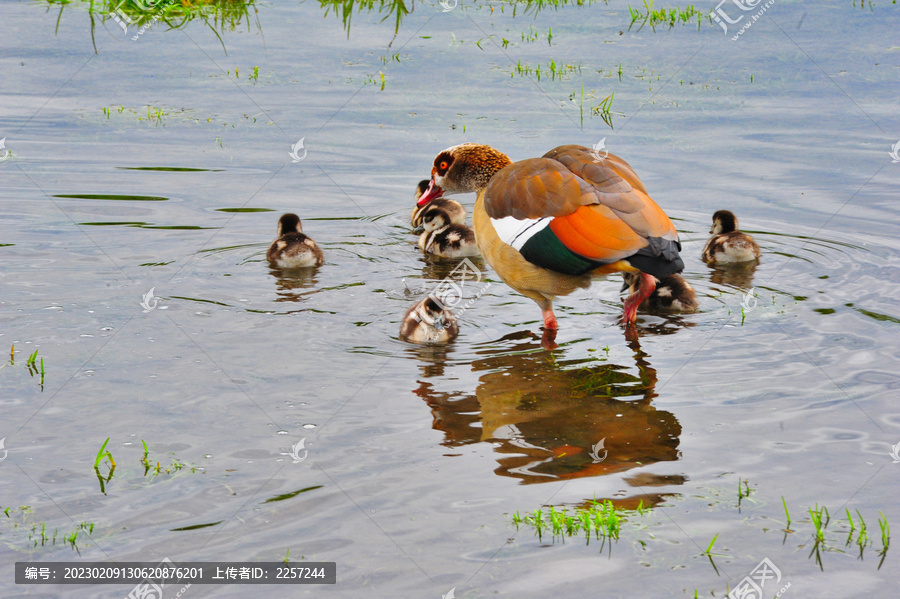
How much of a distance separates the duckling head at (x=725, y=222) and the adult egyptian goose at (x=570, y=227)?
6.66ft

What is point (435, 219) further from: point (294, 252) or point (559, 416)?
point (559, 416)

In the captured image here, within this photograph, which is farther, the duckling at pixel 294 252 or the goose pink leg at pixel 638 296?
the duckling at pixel 294 252

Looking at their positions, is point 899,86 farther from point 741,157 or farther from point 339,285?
point 339,285

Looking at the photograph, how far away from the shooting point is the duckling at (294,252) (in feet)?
26.6

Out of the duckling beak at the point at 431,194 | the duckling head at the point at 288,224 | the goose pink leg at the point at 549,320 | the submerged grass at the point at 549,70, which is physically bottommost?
the goose pink leg at the point at 549,320

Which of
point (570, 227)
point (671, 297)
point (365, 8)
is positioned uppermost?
point (365, 8)

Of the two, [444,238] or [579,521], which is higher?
[444,238]

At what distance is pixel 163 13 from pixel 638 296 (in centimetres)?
1185

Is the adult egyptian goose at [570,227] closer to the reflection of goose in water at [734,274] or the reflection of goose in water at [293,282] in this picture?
the reflection of goose in water at [734,274]

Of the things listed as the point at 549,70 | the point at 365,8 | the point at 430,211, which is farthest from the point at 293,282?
the point at 365,8

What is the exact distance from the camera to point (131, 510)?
4.23 metres

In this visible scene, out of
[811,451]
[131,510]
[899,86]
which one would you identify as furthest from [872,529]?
[899,86]

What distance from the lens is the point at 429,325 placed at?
6.61 meters

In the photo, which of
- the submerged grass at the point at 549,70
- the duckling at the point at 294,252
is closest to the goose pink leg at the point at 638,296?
the duckling at the point at 294,252
